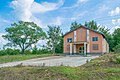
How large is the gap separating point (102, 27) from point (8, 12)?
41431 mm

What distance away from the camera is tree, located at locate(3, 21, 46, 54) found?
4456 centimetres

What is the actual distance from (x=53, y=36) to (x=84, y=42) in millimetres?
13034

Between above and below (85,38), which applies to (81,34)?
above

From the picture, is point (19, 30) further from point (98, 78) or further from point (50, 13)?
point (98, 78)

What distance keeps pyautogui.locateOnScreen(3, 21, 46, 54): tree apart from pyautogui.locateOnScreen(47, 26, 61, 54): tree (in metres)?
2.15

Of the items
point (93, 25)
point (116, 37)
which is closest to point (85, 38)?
Result: point (116, 37)

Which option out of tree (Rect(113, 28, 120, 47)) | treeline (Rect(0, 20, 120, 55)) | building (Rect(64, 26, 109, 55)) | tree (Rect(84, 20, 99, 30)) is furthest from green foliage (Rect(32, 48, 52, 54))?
tree (Rect(113, 28, 120, 47))

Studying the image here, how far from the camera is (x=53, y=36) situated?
154ft

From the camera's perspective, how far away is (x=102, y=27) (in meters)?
52.6

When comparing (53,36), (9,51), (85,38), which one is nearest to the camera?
(85,38)

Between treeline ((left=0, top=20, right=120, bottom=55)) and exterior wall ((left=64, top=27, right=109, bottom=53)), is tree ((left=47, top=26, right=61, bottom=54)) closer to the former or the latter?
treeline ((left=0, top=20, right=120, bottom=55))

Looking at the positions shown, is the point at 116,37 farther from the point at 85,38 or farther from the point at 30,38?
the point at 30,38

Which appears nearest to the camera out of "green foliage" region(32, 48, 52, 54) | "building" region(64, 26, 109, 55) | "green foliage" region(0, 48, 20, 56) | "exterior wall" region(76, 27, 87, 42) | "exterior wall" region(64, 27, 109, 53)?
"exterior wall" region(64, 27, 109, 53)

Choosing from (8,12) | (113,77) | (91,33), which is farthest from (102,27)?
(113,77)
